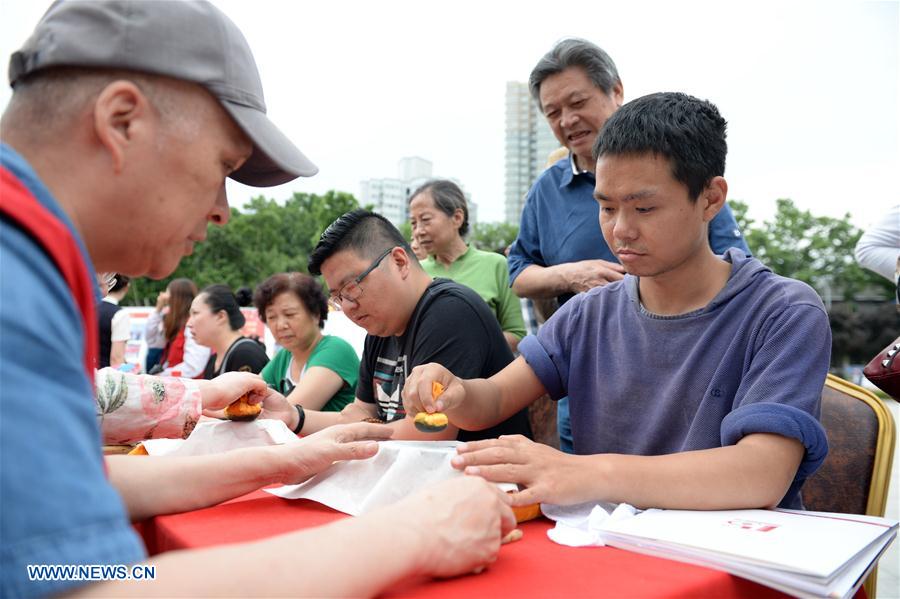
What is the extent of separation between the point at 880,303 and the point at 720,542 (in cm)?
3273

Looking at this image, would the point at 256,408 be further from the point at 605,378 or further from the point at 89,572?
the point at 89,572

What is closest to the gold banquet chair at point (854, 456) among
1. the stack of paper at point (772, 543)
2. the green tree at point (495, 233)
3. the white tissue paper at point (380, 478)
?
the stack of paper at point (772, 543)

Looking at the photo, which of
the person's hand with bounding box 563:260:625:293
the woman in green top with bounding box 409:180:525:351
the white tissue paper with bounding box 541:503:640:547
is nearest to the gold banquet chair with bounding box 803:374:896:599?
the person's hand with bounding box 563:260:625:293

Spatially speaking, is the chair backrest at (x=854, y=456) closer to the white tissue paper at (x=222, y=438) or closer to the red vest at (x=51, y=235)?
the white tissue paper at (x=222, y=438)

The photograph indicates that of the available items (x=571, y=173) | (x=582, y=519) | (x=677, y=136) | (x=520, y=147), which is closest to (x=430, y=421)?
(x=582, y=519)

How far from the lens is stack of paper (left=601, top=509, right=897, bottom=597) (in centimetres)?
97

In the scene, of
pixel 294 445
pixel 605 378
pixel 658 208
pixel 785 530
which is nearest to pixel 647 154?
pixel 658 208

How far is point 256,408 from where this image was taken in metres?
2.02

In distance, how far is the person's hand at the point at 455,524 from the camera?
3.09ft

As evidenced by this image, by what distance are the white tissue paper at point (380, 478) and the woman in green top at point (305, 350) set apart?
2007 millimetres

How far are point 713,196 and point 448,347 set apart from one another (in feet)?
3.51

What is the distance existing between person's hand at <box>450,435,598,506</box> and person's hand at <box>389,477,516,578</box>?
0.22m

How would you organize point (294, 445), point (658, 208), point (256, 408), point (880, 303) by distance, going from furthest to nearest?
1. point (880, 303)
2. point (256, 408)
3. point (658, 208)
4. point (294, 445)

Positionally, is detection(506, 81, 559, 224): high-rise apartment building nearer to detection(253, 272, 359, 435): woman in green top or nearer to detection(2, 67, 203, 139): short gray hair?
detection(253, 272, 359, 435): woman in green top
